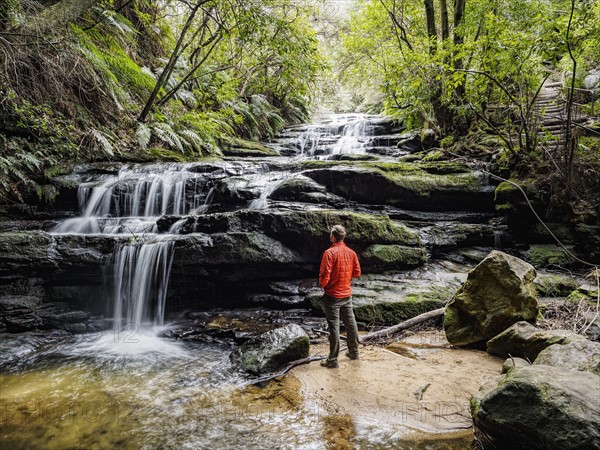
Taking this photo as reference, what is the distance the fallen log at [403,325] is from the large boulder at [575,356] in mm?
2272

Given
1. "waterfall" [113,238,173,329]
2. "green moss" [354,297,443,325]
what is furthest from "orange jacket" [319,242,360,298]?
"waterfall" [113,238,173,329]

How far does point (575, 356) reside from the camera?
10.1 feet

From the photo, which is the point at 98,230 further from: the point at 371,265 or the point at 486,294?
the point at 486,294

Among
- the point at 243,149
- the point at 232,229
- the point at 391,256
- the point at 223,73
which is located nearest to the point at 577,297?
the point at 391,256

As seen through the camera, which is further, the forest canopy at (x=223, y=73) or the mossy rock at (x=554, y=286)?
the forest canopy at (x=223, y=73)

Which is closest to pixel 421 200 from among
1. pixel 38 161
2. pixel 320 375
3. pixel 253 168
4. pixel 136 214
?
pixel 253 168

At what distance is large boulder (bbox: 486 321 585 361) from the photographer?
3.65m

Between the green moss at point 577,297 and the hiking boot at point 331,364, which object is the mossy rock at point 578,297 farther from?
the hiking boot at point 331,364

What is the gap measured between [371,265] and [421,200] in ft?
9.02

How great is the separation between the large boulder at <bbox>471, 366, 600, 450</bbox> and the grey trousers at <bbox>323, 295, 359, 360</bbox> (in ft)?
6.45

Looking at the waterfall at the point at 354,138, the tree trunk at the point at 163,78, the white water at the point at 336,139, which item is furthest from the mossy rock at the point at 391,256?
the tree trunk at the point at 163,78

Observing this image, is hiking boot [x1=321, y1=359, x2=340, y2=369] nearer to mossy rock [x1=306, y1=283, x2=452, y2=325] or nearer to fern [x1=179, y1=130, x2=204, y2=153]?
mossy rock [x1=306, y1=283, x2=452, y2=325]

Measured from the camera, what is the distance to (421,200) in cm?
866

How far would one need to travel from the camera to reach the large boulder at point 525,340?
12.0ft
